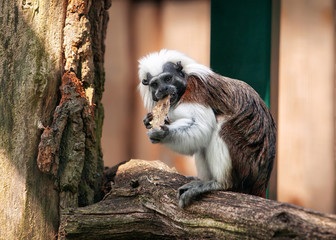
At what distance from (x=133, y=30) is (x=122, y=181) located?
92.2 inches

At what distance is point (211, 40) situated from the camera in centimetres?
552

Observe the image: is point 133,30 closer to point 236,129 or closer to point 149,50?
point 149,50

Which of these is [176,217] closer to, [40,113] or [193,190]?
[193,190]

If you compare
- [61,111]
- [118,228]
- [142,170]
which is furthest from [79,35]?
[118,228]

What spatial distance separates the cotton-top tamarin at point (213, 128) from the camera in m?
3.90

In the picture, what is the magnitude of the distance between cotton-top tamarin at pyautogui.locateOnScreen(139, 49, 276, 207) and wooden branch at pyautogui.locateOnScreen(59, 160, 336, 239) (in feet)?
0.56

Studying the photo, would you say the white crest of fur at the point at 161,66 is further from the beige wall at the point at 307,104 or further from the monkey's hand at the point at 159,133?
the beige wall at the point at 307,104

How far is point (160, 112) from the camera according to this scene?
4.09 meters

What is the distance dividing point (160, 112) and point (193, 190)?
785 mm

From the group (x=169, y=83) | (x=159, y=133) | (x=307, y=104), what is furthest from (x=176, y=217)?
(x=307, y=104)

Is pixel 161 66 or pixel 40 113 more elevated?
pixel 161 66

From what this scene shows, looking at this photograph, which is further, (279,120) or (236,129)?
(279,120)

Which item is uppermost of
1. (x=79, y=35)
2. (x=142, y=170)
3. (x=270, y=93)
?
(x=79, y=35)

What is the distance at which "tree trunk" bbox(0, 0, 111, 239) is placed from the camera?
12.8 ft
